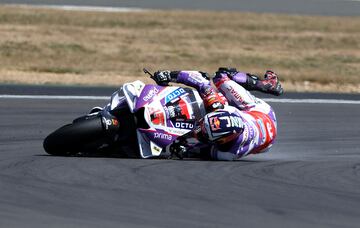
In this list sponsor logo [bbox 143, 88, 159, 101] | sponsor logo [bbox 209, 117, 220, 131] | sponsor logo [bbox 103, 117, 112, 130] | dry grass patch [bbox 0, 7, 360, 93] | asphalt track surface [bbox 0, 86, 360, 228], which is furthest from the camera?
dry grass patch [bbox 0, 7, 360, 93]

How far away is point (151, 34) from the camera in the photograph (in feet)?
80.6

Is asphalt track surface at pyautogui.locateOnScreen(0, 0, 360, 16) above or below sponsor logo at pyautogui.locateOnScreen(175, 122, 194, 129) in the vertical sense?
below

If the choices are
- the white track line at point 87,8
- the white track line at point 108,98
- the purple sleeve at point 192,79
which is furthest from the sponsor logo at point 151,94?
the white track line at point 87,8

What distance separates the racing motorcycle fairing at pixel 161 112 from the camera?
31.7 feet

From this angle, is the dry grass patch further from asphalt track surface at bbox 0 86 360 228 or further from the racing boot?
asphalt track surface at bbox 0 86 360 228

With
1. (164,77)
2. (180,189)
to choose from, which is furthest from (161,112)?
Answer: (180,189)

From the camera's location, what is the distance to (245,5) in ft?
92.9

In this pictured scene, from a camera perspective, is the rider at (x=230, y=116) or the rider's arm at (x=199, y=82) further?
the rider's arm at (x=199, y=82)

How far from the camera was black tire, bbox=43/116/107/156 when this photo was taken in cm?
958

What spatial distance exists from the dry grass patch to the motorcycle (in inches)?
300

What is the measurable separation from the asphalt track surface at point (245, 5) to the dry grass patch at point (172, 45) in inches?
28.3

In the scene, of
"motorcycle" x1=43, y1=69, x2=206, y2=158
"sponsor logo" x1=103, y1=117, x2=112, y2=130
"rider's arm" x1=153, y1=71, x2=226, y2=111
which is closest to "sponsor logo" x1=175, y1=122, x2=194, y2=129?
"motorcycle" x1=43, y1=69, x2=206, y2=158

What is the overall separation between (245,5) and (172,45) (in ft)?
18.2

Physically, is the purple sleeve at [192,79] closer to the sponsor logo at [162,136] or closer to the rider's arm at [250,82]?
the rider's arm at [250,82]
